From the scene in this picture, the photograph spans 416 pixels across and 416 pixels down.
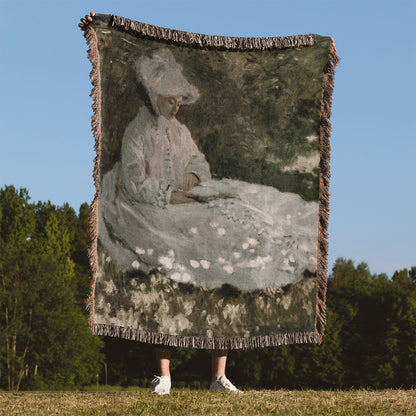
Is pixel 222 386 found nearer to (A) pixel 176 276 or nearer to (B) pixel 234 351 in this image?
(A) pixel 176 276

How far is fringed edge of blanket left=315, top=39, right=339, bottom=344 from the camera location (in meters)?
10.1

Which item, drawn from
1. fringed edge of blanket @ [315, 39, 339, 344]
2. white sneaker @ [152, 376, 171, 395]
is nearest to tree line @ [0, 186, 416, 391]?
fringed edge of blanket @ [315, 39, 339, 344]

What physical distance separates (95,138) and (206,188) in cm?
170

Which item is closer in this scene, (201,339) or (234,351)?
(201,339)

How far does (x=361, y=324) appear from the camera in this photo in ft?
153

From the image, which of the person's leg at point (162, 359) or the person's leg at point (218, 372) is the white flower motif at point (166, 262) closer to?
the person's leg at point (162, 359)

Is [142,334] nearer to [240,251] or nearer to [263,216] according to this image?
[240,251]

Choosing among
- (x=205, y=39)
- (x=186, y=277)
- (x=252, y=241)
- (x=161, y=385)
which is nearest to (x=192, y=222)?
(x=186, y=277)

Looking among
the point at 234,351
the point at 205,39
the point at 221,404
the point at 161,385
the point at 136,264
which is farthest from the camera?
the point at 234,351

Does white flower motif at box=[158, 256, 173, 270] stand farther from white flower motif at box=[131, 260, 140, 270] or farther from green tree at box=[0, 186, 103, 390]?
green tree at box=[0, 186, 103, 390]

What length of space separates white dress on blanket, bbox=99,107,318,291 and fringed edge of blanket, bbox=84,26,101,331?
0.33ft

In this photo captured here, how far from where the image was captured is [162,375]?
9.56 meters

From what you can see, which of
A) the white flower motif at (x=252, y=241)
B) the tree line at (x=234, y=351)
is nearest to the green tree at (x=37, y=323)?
the tree line at (x=234, y=351)

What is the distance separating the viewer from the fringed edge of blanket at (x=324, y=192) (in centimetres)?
1009
